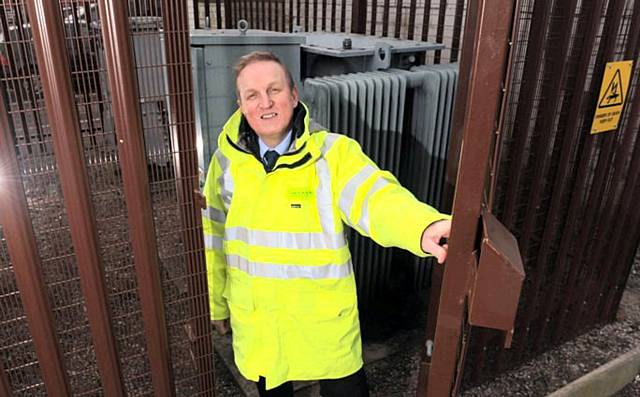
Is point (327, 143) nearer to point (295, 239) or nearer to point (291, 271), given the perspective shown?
point (295, 239)

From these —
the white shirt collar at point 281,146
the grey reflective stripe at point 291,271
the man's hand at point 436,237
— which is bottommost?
the grey reflective stripe at point 291,271

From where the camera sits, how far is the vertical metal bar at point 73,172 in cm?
136

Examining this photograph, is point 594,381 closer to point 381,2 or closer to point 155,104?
point 155,104

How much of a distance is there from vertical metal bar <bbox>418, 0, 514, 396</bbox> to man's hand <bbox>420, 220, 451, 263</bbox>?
0.61 ft

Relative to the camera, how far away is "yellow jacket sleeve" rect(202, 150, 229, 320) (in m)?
2.18

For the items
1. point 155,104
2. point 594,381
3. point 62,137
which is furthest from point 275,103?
point 594,381

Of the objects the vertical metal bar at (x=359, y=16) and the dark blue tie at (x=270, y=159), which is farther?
the vertical metal bar at (x=359, y=16)

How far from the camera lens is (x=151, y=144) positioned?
1.63 m

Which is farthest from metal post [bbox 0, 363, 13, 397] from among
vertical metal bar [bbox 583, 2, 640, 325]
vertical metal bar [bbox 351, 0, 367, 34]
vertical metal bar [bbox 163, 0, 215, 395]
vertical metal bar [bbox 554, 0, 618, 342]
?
vertical metal bar [bbox 351, 0, 367, 34]

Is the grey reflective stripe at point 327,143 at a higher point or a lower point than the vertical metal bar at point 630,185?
higher

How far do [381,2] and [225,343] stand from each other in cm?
521

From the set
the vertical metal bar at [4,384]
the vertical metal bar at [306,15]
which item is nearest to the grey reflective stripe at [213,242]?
the vertical metal bar at [4,384]

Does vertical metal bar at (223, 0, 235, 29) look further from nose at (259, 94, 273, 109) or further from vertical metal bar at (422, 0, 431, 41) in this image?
nose at (259, 94, 273, 109)

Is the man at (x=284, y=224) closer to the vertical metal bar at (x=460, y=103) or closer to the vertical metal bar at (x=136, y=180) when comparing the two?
the vertical metal bar at (x=460, y=103)
